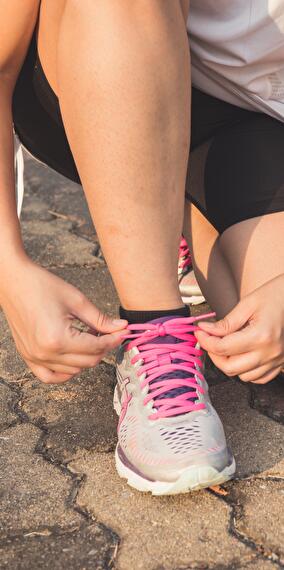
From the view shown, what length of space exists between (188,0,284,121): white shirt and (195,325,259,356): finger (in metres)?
0.47

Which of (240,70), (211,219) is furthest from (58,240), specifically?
(240,70)

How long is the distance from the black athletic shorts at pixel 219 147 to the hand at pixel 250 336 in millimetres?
260

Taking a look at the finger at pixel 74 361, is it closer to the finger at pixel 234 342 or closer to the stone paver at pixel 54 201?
the finger at pixel 234 342

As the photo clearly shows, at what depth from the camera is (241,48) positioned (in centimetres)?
154

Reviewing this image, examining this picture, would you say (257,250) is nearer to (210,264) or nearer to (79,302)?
(210,264)

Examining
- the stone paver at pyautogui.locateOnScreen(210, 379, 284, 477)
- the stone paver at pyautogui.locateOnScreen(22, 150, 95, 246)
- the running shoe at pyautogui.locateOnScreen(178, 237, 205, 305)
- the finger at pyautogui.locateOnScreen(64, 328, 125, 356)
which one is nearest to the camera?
the finger at pyautogui.locateOnScreen(64, 328, 125, 356)

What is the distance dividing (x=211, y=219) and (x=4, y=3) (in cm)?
52

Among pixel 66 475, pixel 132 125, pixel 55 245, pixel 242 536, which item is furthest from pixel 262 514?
pixel 55 245

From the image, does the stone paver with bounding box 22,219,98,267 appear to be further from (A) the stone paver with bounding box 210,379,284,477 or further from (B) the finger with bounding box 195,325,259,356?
(B) the finger with bounding box 195,325,259,356

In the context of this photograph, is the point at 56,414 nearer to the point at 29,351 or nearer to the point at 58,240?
the point at 29,351

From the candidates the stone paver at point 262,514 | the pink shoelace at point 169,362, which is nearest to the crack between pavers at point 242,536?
the stone paver at point 262,514

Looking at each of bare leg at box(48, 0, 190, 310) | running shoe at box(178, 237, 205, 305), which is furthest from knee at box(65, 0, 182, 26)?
running shoe at box(178, 237, 205, 305)

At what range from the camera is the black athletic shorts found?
62.8 inches

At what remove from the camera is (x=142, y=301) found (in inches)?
53.9
